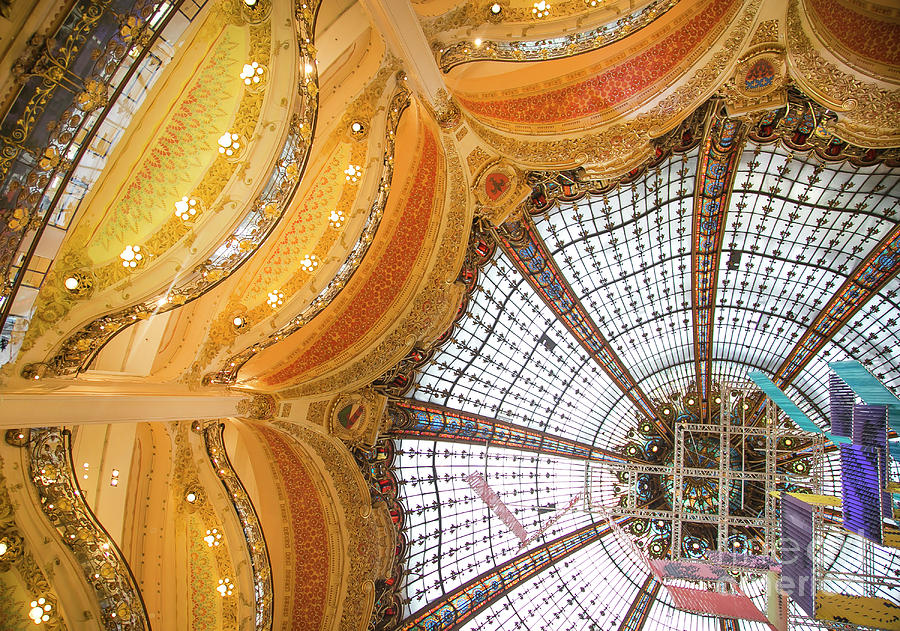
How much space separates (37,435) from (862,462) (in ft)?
50.6

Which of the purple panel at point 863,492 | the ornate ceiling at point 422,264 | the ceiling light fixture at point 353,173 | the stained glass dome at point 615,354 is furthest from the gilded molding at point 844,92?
the ceiling light fixture at point 353,173

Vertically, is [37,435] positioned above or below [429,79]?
below

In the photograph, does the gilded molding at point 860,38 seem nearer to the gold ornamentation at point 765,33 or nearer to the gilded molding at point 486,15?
the gold ornamentation at point 765,33

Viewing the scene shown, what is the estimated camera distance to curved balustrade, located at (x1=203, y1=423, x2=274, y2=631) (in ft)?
37.8

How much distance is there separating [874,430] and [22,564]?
1541 centimetres

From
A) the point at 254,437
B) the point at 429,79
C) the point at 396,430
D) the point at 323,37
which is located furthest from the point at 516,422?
the point at 323,37

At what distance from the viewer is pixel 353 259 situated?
11211 mm

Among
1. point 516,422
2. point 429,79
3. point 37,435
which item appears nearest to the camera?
point 37,435

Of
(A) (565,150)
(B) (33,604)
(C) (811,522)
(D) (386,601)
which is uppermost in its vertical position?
(A) (565,150)

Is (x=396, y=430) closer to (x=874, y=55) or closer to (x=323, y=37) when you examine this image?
(x=323, y=37)

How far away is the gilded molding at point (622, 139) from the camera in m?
10.8

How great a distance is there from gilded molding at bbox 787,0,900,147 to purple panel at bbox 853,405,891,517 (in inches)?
212

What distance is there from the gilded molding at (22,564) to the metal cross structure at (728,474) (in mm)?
12965

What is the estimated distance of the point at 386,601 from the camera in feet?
47.4
